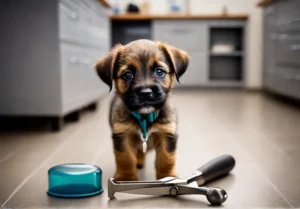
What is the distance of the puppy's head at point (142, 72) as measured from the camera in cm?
171

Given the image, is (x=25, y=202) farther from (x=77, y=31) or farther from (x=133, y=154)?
A: (x=77, y=31)

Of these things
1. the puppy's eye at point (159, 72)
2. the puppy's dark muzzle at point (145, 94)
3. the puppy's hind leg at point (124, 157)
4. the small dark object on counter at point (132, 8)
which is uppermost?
the small dark object on counter at point (132, 8)

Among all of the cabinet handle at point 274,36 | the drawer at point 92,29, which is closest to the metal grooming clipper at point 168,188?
the drawer at point 92,29

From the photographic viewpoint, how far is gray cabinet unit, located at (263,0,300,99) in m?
4.70

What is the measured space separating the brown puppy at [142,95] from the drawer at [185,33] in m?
5.51

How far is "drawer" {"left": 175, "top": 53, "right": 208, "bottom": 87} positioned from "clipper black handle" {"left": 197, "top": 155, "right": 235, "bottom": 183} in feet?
17.6

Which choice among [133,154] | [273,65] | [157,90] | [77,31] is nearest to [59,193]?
[133,154]

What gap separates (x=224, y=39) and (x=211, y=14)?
1.71 ft

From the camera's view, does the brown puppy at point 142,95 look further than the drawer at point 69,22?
→ No

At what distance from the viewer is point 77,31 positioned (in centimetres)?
378

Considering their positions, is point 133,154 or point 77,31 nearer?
point 133,154

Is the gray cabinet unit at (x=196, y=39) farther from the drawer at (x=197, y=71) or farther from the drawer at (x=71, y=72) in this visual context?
the drawer at (x=71, y=72)

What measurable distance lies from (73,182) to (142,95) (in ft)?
1.28

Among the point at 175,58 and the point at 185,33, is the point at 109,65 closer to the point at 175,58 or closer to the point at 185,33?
the point at 175,58
